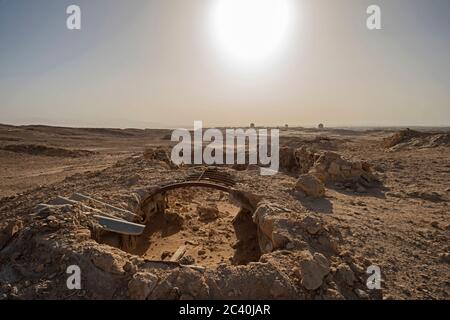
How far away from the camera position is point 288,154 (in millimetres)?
12445

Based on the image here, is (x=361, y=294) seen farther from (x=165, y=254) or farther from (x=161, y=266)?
(x=165, y=254)

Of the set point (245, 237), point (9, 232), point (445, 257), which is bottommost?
point (245, 237)

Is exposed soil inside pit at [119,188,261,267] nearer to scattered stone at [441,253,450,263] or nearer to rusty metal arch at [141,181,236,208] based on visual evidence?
rusty metal arch at [141,181,236,208]

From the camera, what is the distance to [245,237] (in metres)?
6.86

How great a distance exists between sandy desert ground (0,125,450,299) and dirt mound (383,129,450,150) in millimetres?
4278

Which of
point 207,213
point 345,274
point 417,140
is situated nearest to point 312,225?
point 345,274

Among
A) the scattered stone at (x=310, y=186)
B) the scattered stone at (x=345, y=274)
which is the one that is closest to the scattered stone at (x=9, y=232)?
the scattered stone at (x=345, y=274)

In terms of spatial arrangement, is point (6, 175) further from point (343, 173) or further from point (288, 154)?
point (343, 173)

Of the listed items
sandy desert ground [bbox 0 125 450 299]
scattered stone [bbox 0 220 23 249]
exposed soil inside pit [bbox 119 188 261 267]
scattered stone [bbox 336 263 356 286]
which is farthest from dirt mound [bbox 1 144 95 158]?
scattered stone [bbox 336 263 356 286]

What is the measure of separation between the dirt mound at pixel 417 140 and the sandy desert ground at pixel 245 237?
4278 mm

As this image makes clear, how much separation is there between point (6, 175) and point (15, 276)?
1112 cm

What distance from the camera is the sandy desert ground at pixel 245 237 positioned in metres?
3.54

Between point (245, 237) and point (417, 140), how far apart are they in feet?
43.0

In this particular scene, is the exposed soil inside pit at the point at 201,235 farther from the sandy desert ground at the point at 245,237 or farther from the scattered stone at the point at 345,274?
the scattered stone at the point at 345,274
